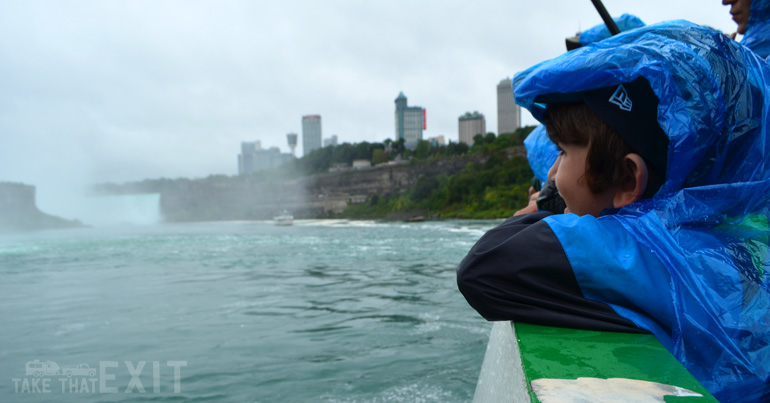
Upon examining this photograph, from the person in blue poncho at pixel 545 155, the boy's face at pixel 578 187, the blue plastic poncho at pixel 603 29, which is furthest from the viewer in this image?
the blue plastic poncho at pixel 603 29

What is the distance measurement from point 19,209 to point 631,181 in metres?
87.7

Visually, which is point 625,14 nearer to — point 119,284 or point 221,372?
point 221,372

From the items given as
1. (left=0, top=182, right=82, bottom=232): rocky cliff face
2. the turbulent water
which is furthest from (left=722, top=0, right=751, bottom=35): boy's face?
(left=0, top=182, right=82, bottom=232): rocky cliff face

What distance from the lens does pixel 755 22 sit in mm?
1909

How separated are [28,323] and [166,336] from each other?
215 cm

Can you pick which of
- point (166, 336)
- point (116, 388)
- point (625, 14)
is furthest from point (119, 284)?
point (625, 14)

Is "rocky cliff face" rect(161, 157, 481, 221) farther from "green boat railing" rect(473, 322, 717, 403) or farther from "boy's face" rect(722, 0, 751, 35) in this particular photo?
"green boat railing" rect(473, 322, 717, 403)

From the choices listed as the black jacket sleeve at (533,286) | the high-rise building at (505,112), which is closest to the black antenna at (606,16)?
the black jacket sleeve at (533,286)

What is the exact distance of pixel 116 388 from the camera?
280cm

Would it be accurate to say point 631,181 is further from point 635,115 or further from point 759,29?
point 759,29

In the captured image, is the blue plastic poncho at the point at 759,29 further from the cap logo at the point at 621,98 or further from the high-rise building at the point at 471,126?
the high-rise building at the point at 471,126

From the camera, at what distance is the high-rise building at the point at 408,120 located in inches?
6998

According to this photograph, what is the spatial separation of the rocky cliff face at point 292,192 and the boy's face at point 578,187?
70144mm

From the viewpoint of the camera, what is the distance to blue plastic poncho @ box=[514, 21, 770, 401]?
100cm
